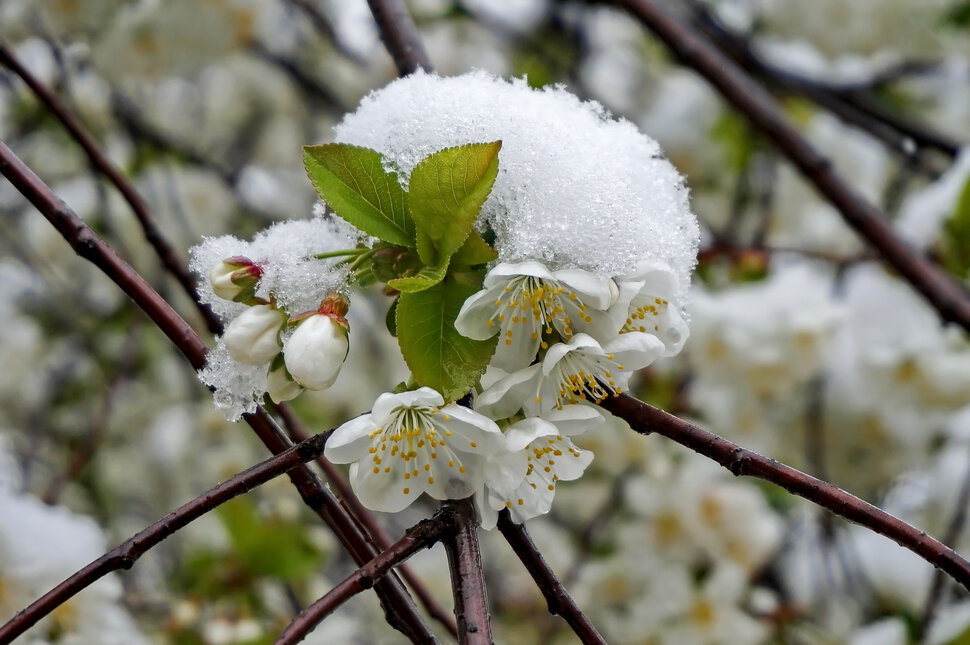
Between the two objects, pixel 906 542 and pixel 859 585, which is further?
pixel 859 585

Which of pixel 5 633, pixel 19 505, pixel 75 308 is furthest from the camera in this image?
pixel 75 308

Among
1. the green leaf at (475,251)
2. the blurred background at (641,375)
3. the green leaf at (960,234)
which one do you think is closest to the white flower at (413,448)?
the green leaf at (475,251)

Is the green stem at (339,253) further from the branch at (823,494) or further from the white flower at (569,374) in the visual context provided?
the branch at (823,494)

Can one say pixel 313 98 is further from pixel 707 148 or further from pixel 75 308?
pixel 707 148

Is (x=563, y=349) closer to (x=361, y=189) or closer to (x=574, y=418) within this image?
(x=574, y=418)

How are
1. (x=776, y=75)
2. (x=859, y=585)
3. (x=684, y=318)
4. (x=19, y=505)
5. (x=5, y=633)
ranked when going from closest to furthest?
1. (x=5, y=633)
2. (x=684, y=318)
3. (x=19, y=505)
4. (x=776, y=75)
5. (x=859, y=585)

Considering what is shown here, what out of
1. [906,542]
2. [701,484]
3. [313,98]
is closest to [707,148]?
[701,484]

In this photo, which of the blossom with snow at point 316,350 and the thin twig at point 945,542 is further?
the thin twig at point 945,542

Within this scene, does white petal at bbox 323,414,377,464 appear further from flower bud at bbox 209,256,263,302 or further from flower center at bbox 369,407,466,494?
flower bud at bbox 209,256,263,302

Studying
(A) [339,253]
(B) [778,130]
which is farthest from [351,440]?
(B) [778,130]
